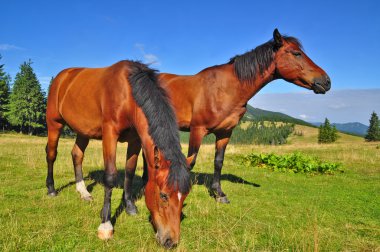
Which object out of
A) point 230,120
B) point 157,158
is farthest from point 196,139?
point 157,158

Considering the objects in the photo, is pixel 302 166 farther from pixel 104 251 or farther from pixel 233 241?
pixel 104 251

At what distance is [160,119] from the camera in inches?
163

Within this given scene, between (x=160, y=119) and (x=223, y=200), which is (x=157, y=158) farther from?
(x=223, y=200)

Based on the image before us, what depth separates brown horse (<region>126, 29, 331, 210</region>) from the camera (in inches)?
245

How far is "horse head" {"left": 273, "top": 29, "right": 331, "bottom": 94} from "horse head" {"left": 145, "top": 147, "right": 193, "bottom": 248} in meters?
3.88

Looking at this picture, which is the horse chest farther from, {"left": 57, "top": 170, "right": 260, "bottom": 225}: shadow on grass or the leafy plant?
the leafy plant

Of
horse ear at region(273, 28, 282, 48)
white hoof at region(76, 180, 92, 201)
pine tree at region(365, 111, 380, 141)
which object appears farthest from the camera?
pine tree at region(365, 111, 380, 141)

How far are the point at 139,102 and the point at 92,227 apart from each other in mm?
2259

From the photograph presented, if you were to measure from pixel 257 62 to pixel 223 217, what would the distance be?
3.51 m

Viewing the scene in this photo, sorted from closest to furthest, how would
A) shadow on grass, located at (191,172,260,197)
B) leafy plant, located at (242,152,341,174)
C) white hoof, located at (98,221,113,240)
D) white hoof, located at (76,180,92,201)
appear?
white hoof, located at (98,221,113,240)
white hoof, located at (76,180,92,201)
shadow on grass, located at (191,172,260,197)
leafy plant, located at (242,152,341,174)

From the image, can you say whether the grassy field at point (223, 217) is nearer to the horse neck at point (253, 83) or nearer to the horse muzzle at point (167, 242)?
the horse muzzle at point (167, 242)

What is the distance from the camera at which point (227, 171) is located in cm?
1132

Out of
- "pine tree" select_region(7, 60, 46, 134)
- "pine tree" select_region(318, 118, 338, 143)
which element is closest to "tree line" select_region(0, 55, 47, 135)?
"pine tree" select_region(7, 60, 46, 134)

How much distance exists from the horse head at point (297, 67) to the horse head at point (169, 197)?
12.7 ft
